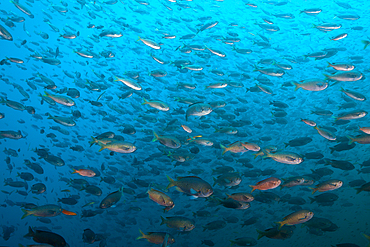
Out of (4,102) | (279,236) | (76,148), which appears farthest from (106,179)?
(279,236)

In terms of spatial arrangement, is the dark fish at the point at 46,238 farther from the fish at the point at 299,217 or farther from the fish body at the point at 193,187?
the fish at the point at 299,217

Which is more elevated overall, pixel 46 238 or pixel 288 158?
pixel 288 158

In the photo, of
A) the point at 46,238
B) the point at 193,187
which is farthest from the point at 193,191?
the point at 46,238

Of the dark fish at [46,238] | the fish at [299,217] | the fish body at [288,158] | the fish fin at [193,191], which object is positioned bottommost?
the dark fish at [46,238]

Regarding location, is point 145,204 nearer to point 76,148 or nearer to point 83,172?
point 76,148

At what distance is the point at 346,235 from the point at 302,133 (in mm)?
9623

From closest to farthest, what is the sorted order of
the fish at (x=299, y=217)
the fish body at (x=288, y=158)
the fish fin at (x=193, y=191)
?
the fish fin at (x=193, y=191)
the fish at (x=299, y=217)
the fish body at (x=288, y=158)

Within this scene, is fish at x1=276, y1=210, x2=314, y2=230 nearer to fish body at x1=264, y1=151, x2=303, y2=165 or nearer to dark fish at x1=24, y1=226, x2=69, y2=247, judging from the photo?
fish body at x1=264, y1=151, x2=303, y2=165

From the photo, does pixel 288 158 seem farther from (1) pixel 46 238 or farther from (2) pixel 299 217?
(1) pixel 46 238

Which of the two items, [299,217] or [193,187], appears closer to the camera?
[193,187]

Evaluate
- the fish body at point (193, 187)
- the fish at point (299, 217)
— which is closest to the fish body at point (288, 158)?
the fish at point (299, 217)

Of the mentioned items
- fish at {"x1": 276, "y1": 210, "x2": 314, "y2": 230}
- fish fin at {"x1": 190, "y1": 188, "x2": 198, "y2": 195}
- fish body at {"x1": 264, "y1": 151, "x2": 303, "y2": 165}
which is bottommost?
fish at {"x1": 276, "y1": 210, "x2": 314, "y2": 230}

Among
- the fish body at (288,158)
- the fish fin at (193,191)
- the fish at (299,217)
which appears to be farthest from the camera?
the fish body at (288,158)

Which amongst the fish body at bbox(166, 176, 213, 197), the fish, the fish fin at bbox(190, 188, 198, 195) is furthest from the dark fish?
the fish
